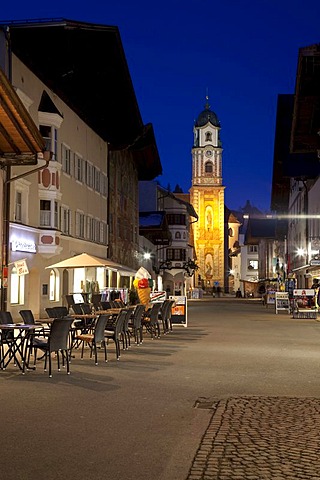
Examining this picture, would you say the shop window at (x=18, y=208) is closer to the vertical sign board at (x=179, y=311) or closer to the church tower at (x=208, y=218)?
the vertical sign board at (x=179, y=311)

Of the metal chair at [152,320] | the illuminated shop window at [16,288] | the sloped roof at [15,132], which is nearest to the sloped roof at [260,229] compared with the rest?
the illuminated shop window at [16,288]

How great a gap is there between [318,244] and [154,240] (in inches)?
1135

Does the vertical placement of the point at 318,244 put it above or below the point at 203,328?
above

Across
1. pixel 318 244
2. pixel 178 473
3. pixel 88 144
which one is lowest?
pixel 178 473

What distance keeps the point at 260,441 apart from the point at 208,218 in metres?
118

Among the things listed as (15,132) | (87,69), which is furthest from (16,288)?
(87,69)

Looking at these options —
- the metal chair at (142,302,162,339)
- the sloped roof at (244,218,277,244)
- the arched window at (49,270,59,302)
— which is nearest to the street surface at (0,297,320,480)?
the metal chair at (142,302,162,339)

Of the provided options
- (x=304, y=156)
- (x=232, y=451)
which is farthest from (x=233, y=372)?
(x=304, y=156)

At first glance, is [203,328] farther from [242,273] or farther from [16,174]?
[242,273]

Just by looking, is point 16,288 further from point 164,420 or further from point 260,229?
point 260,229

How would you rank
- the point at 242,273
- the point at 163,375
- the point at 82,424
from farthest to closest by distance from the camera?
the point at 242,273
the point at 163,375
the point at 82,424

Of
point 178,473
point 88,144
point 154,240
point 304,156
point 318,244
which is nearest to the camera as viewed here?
point 178,473

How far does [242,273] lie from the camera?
119438mm

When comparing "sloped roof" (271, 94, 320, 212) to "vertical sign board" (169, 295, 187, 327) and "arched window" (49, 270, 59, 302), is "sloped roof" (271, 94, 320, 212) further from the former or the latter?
"vertical sign board" (169, 295, 187, 327)
